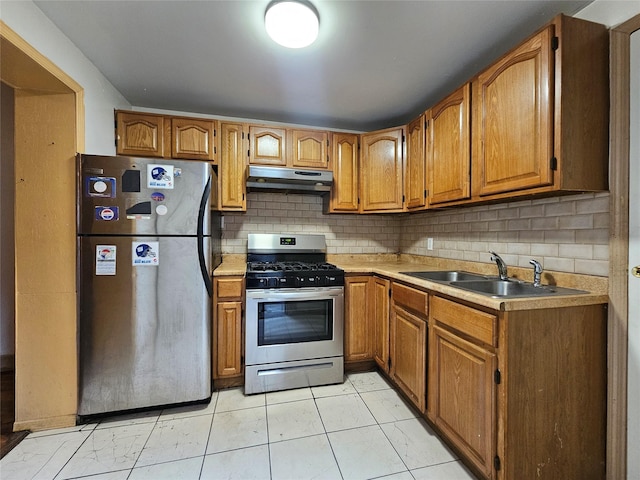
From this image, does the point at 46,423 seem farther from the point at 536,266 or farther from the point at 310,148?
the point at 536,266

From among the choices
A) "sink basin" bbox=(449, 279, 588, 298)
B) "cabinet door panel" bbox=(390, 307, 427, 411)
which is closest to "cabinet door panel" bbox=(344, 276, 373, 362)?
"cabinet door panel" bbox=(390, 307, 427, 411)

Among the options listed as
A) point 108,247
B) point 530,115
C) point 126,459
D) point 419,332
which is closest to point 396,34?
point 530,115

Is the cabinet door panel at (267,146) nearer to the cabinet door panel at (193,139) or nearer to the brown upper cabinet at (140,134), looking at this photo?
the cabinet door panel at (193,139)

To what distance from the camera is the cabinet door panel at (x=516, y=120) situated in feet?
4.24

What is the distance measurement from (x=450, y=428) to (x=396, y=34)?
220 centimetres

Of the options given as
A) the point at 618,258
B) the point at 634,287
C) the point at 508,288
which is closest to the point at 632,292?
the point at 634,287

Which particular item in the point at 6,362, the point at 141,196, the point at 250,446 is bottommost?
the point at 250,446

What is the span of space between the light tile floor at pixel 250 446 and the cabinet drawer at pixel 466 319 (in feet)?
2.36

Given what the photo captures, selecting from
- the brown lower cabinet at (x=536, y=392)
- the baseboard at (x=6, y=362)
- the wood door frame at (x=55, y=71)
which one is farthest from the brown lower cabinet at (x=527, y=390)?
the baseboard at (x=6, y=362)

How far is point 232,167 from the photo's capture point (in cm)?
247

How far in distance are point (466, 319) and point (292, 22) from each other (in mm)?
1709

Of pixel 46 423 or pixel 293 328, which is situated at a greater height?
pixel 293 328

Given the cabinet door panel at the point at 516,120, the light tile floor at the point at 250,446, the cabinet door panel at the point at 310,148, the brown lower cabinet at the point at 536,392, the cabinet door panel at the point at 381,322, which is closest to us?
the brown lower cabinet at the point at 536,392

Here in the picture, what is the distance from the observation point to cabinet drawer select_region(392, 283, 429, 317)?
1732 mm
